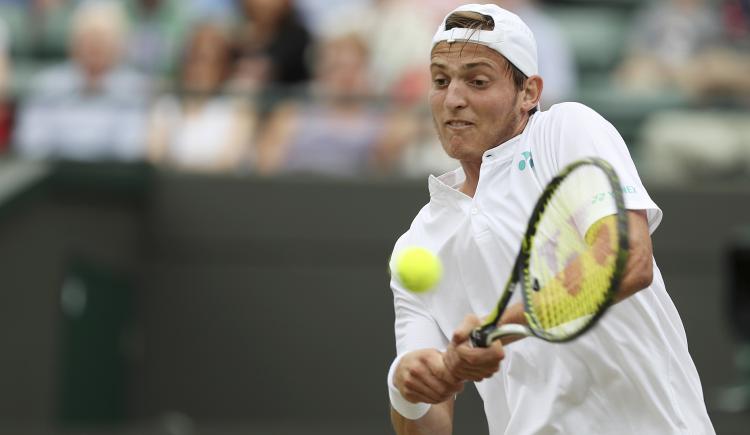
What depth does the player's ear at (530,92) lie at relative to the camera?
Answer: 3.74m

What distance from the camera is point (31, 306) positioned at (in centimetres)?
820

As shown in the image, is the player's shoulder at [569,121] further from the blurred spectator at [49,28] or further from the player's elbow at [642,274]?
the blurred spectator at [49,28]

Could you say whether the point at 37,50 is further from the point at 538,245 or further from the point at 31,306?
the point at 538,245

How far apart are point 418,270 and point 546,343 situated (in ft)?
1.44

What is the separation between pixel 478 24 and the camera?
365cm

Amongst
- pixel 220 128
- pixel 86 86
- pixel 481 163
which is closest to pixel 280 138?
pixel 220 128

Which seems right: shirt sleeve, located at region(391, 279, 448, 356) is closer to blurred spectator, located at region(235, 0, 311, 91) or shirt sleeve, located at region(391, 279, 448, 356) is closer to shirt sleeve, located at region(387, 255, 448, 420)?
shirt sleeve, located at region(387, 255, 448, 420)

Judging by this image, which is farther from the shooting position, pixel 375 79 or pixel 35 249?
pixel 375 79

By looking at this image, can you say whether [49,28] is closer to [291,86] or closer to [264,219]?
[291,86]

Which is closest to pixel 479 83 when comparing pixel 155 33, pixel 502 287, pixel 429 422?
pixel 502 287

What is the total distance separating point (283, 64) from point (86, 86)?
1.30m

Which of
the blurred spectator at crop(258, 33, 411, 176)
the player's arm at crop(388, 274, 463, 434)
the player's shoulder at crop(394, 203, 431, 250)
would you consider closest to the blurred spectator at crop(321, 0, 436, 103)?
the blurred spectator at crop(258, 33, 411, 176)

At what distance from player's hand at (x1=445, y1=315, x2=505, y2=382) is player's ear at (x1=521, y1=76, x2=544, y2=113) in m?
0.74

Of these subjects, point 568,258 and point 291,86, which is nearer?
point 568,258
